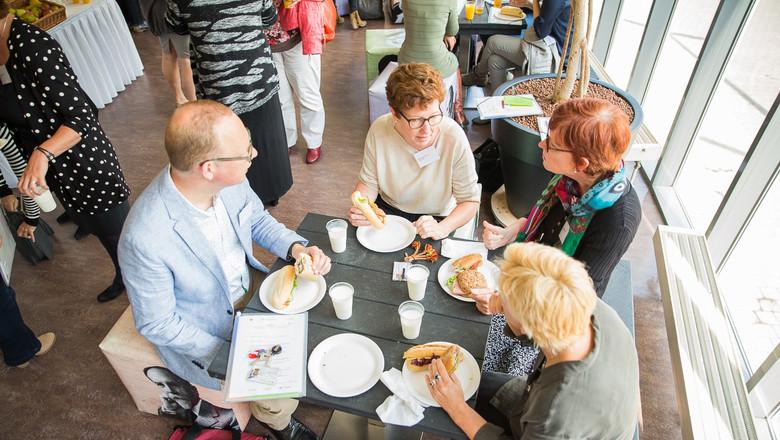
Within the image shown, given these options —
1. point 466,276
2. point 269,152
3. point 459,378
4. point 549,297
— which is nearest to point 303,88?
point 269,152

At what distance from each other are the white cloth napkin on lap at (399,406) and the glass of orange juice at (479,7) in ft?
13.7

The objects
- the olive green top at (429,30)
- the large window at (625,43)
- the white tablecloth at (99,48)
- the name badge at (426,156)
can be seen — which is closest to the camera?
the name badge at (426,156)

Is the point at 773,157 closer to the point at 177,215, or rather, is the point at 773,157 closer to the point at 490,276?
the point at 490,276

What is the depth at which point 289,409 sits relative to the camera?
2125 millimetres

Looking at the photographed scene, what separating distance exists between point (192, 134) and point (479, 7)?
4048mm

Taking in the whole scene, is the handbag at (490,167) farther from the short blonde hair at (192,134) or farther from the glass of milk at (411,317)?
the short blonde hair at (192,134)

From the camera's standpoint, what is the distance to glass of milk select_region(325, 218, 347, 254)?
2.00 metres

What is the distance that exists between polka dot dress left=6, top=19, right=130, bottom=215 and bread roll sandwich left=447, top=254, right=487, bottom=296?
6.11ft

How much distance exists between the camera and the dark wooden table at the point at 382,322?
1507 mm

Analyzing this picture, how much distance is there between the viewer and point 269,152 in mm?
3412

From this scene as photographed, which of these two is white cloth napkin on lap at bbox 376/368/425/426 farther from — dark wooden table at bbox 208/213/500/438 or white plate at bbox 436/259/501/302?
white plate at bbox 436/259/501/302

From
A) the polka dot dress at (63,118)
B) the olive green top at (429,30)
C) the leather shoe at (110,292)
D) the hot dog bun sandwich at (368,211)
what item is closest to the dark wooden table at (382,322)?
the hot dog bun sandwich at (368,211)

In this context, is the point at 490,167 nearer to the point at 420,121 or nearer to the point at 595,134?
the point at 420,121

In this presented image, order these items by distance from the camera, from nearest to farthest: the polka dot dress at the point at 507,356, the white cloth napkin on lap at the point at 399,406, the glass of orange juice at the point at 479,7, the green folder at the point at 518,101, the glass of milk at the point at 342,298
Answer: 1. the white cloth napkin on lap at the point at 399,406
2. the glass of milk at the point at 342,298
3. the polka dot dress at the point at 507,356
4. the green folder at the point at 518,101
5. the glass of orange juice at the point at 479,7
